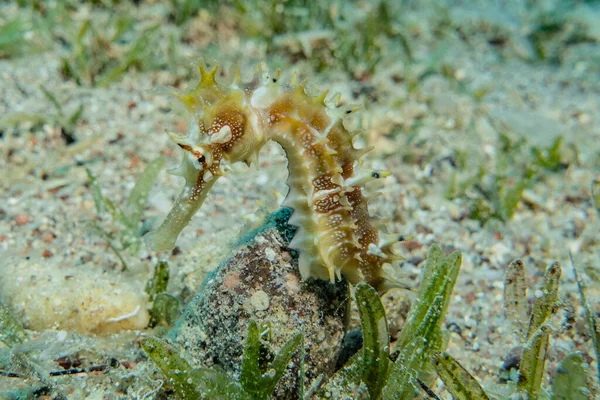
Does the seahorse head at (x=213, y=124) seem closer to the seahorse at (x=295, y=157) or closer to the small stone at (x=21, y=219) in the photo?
the seahorse at (x=295, y=157)

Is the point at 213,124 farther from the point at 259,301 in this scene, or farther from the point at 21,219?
the point at 21,219

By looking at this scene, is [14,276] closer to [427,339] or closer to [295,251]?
[295,251]

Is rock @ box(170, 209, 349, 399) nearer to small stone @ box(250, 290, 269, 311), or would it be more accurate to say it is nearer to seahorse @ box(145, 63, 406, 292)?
small stone @ box(250, 290, 269, 311)

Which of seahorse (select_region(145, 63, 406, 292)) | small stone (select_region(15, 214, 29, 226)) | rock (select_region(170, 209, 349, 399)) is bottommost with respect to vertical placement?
small stone (select_region(15, 214, 29, 226))

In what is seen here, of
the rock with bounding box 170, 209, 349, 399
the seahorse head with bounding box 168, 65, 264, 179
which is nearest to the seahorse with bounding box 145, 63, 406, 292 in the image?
the seahorse head with bounding box 168, 65, 264, 179

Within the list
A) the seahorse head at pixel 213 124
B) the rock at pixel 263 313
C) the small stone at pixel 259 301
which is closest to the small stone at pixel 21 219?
the rock at pixel 263 313

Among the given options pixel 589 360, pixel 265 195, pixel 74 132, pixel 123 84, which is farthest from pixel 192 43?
pixel 589 360

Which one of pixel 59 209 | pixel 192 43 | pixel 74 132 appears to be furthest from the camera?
pixel 192 43
